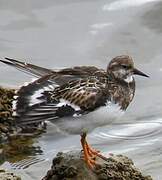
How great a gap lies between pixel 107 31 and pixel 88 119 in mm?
5185

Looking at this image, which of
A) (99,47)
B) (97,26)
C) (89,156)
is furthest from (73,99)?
(97,26)

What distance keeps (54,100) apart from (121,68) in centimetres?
68

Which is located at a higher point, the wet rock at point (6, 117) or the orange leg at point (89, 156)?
the wet rock at point (6, 117)

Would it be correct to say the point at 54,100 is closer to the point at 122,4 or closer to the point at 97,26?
the point at 97,26

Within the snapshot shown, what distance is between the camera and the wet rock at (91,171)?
7117 mm

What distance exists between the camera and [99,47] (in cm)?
1182

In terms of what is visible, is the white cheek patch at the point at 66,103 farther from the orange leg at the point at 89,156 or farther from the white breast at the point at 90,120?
the orange leg at the point at 89,156

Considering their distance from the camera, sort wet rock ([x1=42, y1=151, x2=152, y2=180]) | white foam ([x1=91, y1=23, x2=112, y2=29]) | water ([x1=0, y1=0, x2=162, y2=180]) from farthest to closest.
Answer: white foam ([x1=91, y1=23, x2=112, y2=29]) → water ([x1=0, y1=0, x2=162, y2=180]) → wet rock ([x1=42, y1=151, x2=152, y2=180])

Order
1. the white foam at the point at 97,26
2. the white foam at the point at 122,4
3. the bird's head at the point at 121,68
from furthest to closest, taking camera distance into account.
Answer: the white foam at the point at 122,4, the white foam at the point at 97,26, the bird's head at the point at 121,68

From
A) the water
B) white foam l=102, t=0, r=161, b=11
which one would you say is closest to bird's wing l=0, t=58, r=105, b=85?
the water

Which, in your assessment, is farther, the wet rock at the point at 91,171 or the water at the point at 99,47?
the water at the point at 99,47

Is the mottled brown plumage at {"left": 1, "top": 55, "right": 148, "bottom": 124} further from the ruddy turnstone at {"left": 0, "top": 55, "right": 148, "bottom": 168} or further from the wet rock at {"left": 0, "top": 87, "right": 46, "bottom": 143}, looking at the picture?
the wet rock at {"left": 0, "top": 87, "right": 46, "bottom": 143}

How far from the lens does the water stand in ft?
30.2

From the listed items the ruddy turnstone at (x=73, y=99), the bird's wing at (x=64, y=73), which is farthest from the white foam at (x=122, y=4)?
the ruddy turnstone at (x=73, y=99)
